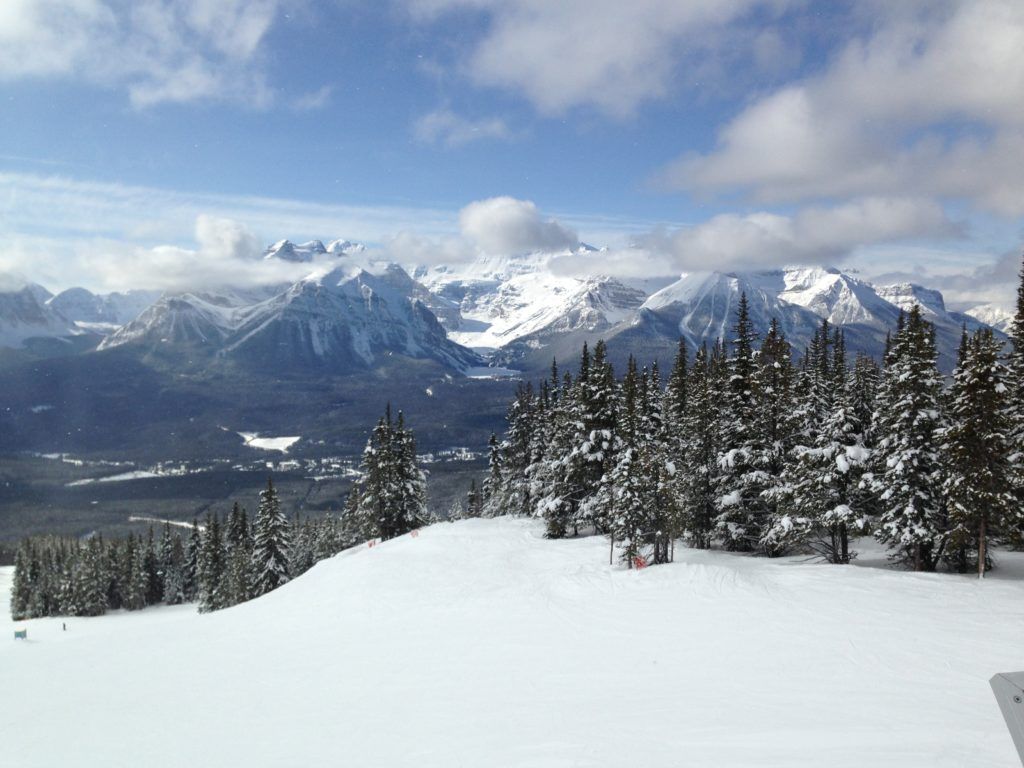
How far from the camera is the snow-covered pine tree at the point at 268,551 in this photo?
61.4 m

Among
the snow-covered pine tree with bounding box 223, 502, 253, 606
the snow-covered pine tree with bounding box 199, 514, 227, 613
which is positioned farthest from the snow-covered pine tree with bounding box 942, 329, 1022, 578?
the snow-covered pine tree with bounding box 199, 514, 227, 613

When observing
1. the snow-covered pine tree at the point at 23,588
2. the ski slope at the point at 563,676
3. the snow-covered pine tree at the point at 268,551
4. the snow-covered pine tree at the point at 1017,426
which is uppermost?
the snow-covered pine tree at the point at 1017,426

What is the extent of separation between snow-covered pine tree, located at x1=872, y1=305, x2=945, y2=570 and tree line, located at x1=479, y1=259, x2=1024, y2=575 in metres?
0.06

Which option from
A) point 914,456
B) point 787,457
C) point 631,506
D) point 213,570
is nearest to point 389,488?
point 213,570

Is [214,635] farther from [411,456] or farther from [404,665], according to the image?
[411,456]

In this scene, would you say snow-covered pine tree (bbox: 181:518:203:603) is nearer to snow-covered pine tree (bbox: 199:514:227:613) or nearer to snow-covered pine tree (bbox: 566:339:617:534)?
snow-covered pine tree (bbox: 199:514:227:613)

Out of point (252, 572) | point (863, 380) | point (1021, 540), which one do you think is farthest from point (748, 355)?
point (252, 572)

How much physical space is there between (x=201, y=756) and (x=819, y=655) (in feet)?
50.1

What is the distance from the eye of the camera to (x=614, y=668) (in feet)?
57.1

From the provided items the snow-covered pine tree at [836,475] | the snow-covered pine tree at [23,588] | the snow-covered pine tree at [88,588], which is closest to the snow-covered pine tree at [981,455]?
the snow-covered pine tree at [836,475]

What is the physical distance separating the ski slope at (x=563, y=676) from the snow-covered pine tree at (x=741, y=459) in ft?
14.9

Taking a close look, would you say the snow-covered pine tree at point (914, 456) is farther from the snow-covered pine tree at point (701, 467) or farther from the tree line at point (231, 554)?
the tree line at point (231, 554)

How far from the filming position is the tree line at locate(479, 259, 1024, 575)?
27219mm

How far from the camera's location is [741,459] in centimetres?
3559
